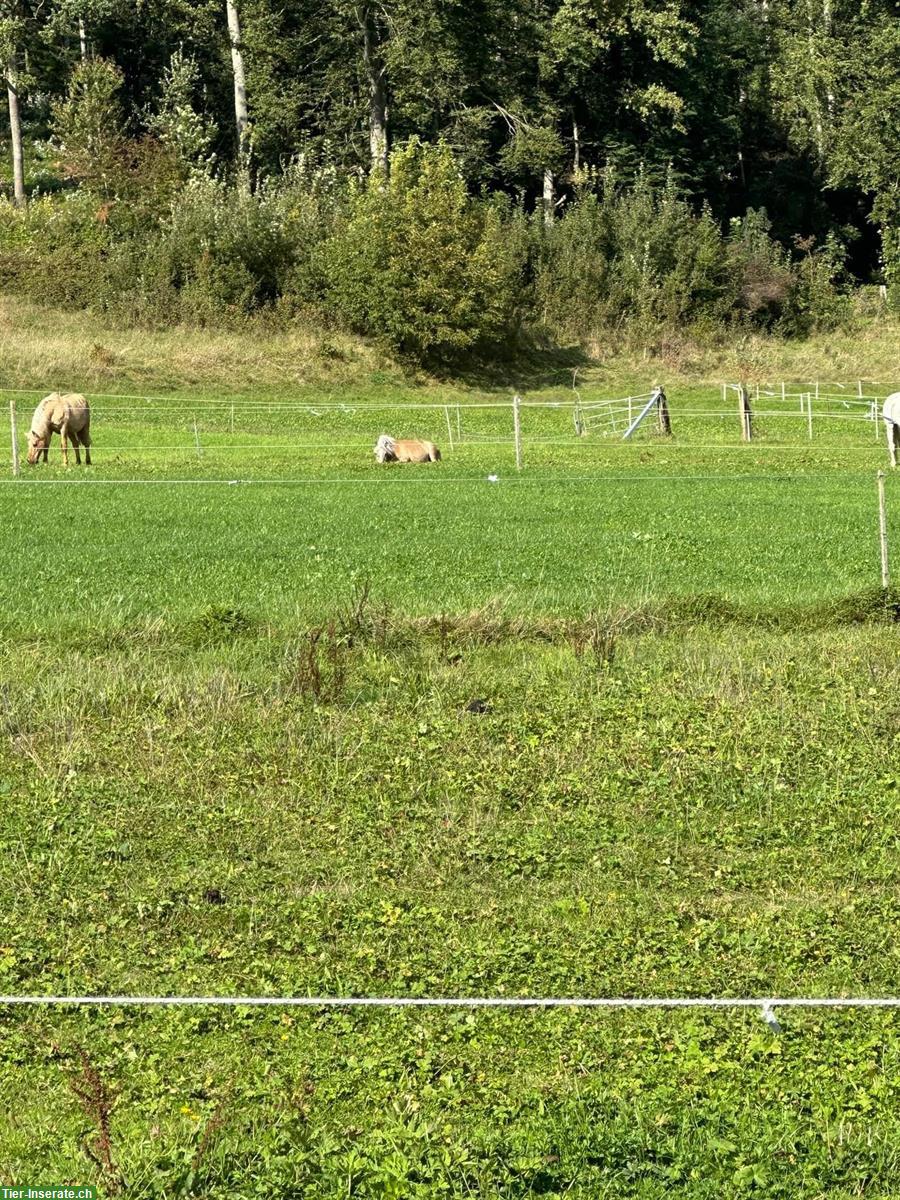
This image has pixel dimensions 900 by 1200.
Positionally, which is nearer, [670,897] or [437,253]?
[670,897]

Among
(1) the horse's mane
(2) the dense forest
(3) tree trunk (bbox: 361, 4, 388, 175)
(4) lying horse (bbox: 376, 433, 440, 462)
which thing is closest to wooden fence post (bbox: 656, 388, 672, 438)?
(4) lying horse (bbox: 376, 433, 440, 462)

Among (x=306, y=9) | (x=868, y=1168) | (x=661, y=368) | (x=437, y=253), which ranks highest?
(x=306, y=9)

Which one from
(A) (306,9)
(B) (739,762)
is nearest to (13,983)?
(B) (739,762)

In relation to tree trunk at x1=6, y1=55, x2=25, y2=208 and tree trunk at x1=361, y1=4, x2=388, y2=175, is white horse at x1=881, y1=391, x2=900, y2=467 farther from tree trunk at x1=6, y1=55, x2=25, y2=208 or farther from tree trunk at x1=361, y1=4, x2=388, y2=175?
tree trunk at x1=6, y1=55, x2=25, y2=208

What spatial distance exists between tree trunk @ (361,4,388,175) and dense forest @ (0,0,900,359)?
0.36 ft

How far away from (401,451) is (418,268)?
20.2 m

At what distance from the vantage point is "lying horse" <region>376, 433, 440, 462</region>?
1401 inches

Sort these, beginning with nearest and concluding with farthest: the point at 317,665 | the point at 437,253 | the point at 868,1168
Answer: the point at 868,1168 < the point at 317,665 < the point at 437,253

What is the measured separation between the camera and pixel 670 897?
352 inches

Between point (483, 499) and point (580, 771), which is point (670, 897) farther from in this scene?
point (483, 499)

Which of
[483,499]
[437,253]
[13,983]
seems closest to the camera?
[13,983]

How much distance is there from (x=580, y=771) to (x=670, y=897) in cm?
204

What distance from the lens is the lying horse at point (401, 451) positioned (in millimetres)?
35594

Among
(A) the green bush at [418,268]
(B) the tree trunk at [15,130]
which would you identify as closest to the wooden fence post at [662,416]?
(A) the green bush at [418,268]
